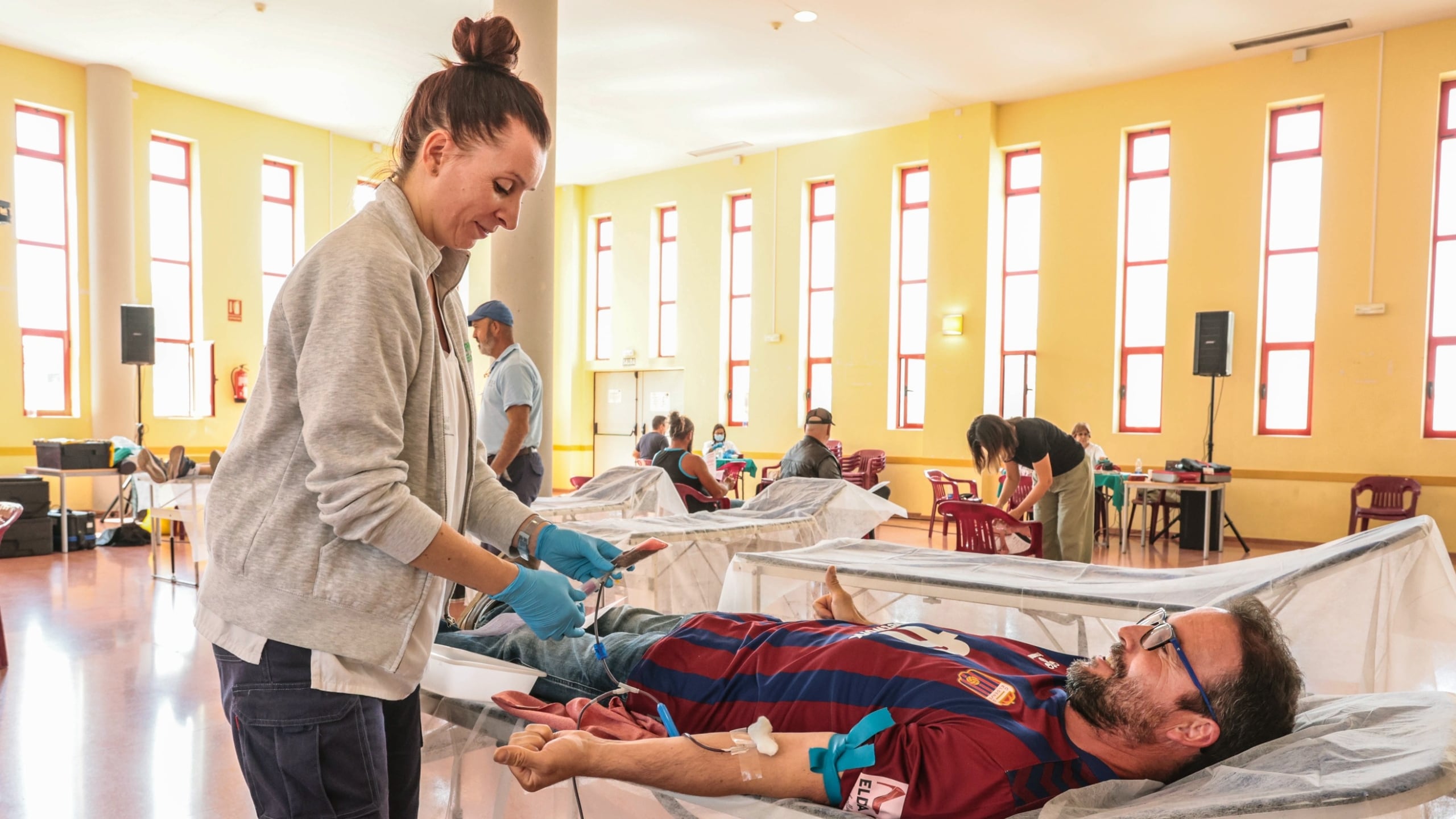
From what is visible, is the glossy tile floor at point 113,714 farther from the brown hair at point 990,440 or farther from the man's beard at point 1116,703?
the brown hair at point 990,440

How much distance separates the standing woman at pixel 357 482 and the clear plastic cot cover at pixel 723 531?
97.9 inches

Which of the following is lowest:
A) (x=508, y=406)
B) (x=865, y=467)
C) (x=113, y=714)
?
(x=113, y=714)

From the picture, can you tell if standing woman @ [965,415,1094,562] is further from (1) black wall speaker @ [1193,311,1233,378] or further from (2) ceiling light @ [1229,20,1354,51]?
(2) ceiling light @ [1229,20,1354,51]

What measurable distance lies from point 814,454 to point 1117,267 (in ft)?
16.2

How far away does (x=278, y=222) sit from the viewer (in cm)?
1000

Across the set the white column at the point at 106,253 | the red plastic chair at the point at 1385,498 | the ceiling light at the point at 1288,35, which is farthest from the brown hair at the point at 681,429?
the white column at the point at 106,253

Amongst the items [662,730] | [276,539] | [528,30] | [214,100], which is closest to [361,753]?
[276,539]

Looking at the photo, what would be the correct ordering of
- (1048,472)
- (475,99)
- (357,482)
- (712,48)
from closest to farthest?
Result: 1. (357,482)
2. (475,99)
3. (1048,472)
4. (712,48)

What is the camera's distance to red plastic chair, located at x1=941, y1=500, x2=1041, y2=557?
13.7 feet

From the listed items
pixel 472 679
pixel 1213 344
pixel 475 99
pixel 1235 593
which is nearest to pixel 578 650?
pixel 472 679

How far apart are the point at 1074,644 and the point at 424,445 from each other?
Result: 7.66ft

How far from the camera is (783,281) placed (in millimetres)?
10523

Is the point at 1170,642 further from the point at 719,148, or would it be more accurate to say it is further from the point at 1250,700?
the point at 719,148

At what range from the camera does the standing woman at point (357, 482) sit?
91cm
